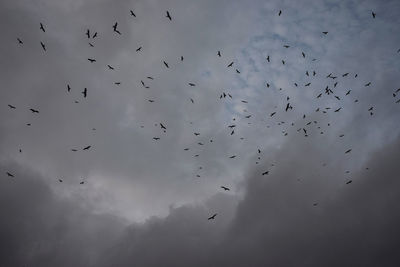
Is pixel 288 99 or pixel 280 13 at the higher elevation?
pixel 280 13

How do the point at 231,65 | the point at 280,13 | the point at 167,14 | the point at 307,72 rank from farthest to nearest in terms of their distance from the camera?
the point at 307,72 → the point at 231,65 → the point at 280,13 → the point at 167,14

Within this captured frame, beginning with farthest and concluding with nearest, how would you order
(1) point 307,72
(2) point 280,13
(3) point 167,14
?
(1) point 307,72 → (2) point 280,13 → (3) point 167,14

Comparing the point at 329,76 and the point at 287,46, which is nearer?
the point at 287,46

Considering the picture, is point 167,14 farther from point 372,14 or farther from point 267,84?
point 372,14

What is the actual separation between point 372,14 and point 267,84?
1254 centimetres

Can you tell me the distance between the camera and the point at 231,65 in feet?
100

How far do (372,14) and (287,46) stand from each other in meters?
8.82

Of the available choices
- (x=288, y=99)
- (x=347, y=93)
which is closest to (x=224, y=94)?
(x=288, y=99)

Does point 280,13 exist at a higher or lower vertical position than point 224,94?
higher

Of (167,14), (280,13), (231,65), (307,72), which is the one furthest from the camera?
(307,72)

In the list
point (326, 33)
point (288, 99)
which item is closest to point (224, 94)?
point (288, 99)

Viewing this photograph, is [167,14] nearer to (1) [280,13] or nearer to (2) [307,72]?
(1) [280,13]

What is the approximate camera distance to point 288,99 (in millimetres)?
34594

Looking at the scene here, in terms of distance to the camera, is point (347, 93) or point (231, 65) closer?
point (231, 65)
